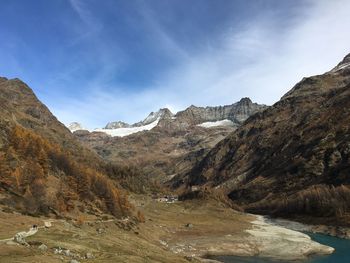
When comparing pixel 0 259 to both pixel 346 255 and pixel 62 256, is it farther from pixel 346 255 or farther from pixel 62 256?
pixel 346 255

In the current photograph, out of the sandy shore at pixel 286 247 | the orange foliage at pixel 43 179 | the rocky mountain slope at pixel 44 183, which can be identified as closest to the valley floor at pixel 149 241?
the sandy shore at pixel 286 247

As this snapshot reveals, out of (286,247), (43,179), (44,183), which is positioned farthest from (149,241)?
(286,247)

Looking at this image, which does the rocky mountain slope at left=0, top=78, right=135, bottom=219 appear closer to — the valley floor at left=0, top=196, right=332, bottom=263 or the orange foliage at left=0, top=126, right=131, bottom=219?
the orange foliage at left=0, top=126, right=131, bottom=219

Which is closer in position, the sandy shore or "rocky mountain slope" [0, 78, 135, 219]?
"rocky mountain slope" [0, 78, 135, 219]

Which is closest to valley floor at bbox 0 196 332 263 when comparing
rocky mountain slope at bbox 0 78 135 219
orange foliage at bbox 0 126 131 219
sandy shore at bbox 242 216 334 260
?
sandy shore at bbox 242 216 334 260

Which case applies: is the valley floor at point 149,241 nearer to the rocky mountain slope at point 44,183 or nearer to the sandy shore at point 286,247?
the sandy shore at point 286,247

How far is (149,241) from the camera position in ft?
342

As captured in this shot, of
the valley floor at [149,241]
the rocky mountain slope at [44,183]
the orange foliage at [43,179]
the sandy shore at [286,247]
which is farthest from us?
the sandy shore at [286,247]

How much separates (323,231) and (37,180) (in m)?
107

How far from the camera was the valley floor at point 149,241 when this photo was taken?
54434 millimetres

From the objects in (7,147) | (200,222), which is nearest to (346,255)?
(200,222)

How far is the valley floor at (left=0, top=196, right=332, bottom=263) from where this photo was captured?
54.4 meters

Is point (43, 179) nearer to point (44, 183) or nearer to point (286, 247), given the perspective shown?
point (44, 183)

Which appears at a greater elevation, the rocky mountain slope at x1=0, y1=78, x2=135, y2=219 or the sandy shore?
the rocky mountain slope at x1=0, y1=78, x2=135, y2=219
